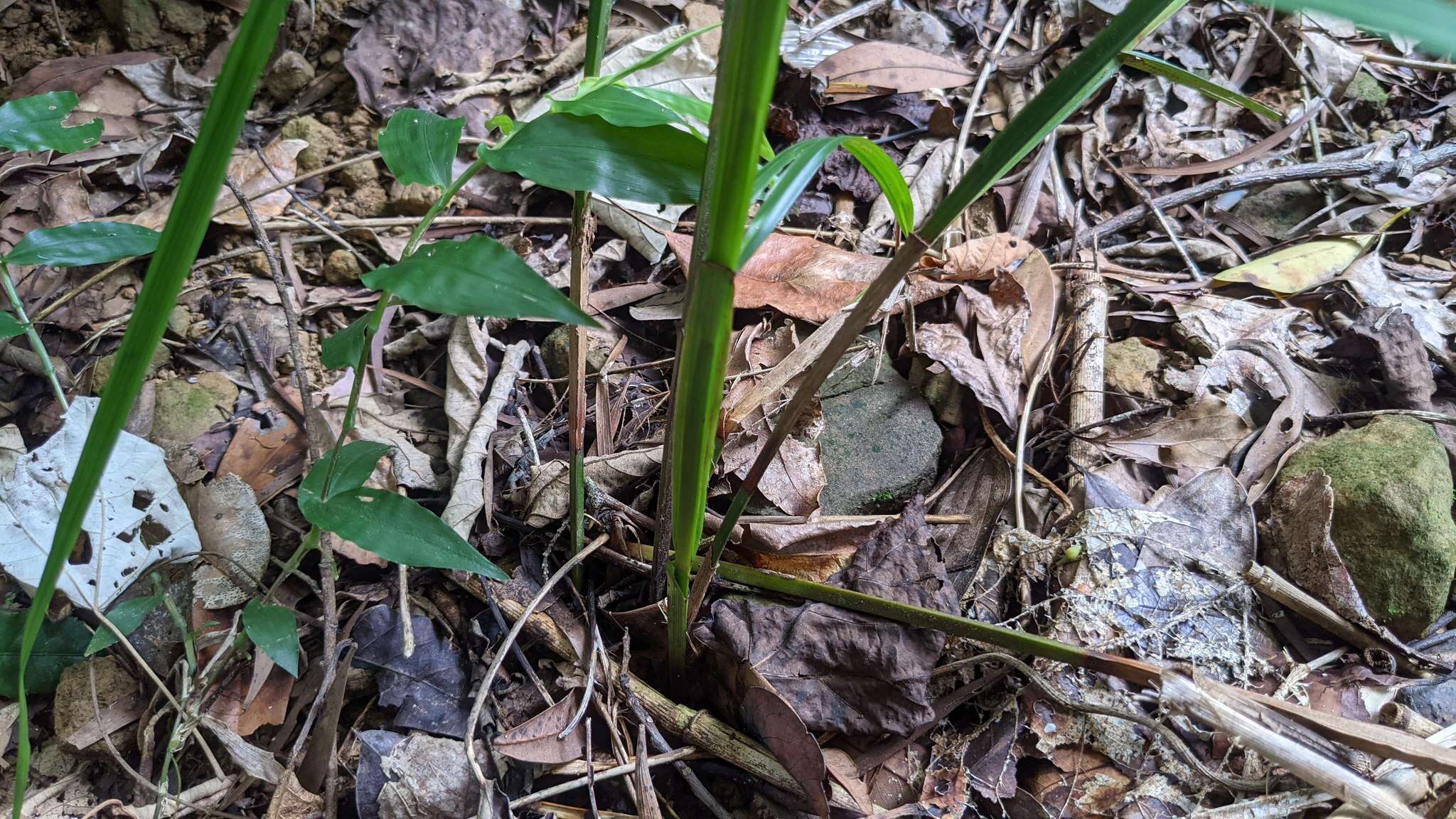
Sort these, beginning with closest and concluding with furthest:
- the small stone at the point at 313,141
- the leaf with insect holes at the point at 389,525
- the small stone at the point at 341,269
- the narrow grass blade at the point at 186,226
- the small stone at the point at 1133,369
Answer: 1. the narrow grass blade at the point at 186,226
2. the leaf with insect holes at the point at 389,525
3. the small stone at the point at 1133,369
4. the small stone at the point at 341,269
5. the small stone at the point at 313,141

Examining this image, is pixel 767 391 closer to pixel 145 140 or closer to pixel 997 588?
pixel 997 588

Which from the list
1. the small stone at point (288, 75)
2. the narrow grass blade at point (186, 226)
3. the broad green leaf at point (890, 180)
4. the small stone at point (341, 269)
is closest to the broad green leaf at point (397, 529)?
the narrow grass blade at point (186, 226)

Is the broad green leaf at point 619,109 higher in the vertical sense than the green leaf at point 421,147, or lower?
higher

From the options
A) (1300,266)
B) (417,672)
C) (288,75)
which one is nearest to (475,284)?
(417,672)

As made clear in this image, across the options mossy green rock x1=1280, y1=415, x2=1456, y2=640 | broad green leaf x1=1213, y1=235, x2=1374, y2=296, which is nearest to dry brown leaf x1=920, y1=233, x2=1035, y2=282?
broad green leaf x1=1213, y1=235, x2=1374, y2=296

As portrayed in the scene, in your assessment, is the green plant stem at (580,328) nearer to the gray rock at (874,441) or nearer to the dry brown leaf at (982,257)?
the gray rock at (874,441)

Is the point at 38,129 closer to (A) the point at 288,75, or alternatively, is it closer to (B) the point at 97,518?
(B) the point at 97,518
